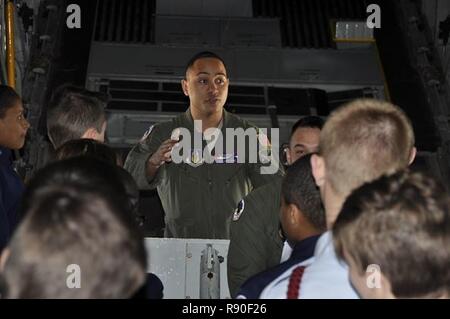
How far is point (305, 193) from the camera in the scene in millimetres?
2355

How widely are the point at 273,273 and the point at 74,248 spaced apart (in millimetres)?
813

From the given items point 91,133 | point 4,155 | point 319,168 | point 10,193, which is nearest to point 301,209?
point 319,168

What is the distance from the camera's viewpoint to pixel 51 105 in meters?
3.14

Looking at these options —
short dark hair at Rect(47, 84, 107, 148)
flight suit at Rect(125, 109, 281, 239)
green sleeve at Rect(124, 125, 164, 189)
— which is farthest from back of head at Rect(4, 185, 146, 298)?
flight suit at Rect(125, 109, 281, 239)

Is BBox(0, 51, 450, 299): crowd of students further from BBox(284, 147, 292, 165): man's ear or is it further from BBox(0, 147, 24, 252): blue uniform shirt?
BBox(284, 147, 292, 165): man's ear

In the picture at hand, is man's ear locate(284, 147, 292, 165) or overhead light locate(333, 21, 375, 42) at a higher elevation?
overhead light locate(333, 21, 375, 42)

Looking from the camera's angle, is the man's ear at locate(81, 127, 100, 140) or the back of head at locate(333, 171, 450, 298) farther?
the man's ear at locate(81, 127, 100, 140)

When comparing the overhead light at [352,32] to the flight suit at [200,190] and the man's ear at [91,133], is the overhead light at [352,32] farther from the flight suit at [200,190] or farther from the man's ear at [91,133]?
the man's ear at [91,133]

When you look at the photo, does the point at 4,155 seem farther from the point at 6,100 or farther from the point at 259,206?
the point at 259,206

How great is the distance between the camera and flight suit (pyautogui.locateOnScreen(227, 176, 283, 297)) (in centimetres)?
299

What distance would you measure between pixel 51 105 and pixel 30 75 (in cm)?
324

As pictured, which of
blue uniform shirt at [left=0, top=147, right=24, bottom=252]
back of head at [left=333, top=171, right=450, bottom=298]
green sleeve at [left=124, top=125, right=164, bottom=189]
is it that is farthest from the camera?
green sleeve at [left=124, top=125, right=164, bottom=189]

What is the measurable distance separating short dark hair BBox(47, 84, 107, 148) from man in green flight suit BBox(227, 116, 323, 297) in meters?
0.68
